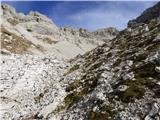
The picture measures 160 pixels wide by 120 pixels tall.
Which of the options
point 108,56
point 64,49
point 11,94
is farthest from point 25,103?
point 64,49

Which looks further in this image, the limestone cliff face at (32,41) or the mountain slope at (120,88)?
the limestone cliff face at (32,41)

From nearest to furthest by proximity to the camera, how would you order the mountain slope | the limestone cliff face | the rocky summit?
1. the mountain slope
2. the rocky summit
3. the limestone cliff face

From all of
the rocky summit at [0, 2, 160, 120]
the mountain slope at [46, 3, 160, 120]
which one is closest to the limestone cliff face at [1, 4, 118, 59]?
the rocky summit at [0, 2, 160, 120]

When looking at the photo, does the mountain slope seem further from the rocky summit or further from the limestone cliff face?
the limestone cliff face

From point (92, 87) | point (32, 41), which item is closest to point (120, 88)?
point (92, 87)

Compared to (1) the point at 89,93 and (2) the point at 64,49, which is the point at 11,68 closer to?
(1) the point at 89,93

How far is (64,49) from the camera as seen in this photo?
131 m

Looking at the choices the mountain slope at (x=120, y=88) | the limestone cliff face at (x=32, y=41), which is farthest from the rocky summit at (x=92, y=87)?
the limestone cliff face at (x=32, y=41)

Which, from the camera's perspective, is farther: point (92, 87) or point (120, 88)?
point (92, 87)

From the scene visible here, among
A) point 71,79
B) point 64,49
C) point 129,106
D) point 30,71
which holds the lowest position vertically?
point 129,106

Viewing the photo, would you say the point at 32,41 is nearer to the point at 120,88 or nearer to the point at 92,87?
the point at 92,87

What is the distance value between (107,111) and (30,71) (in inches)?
945

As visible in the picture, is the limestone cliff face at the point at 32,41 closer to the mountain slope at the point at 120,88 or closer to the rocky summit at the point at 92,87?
the rocky summit at the point at 92,87

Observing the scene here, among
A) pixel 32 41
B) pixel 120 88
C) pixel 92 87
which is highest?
pixel 32 41
